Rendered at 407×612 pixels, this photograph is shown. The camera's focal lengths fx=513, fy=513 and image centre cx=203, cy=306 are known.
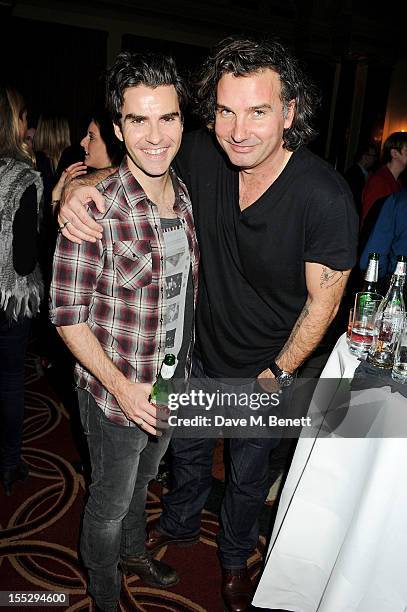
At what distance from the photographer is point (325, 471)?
1771 mm

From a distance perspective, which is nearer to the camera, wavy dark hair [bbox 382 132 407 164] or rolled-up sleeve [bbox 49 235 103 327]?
rolled-up sleeve [bbox 49 235 103 327]

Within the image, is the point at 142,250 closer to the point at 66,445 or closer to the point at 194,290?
the point at 194,290

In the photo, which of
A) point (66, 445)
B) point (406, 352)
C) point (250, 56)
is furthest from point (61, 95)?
point (406, 352)

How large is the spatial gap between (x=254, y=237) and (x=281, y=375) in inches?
20.3

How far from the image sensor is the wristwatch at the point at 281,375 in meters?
1.87

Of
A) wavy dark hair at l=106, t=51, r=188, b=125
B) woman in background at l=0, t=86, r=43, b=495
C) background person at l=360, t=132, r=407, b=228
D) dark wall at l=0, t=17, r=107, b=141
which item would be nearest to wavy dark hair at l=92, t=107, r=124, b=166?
woman in background at l=0, t=86, r=43, b=495

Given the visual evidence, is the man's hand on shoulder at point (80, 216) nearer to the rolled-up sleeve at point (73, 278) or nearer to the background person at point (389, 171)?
the rolled-up sleeve at point (73, 278)

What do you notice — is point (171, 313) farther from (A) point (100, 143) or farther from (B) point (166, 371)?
(A) point (100, 143)

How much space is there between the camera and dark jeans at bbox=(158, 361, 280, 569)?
200 cm

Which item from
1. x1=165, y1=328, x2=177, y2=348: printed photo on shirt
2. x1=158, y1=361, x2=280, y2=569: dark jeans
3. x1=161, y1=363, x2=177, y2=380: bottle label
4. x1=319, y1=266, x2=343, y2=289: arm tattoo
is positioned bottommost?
x1=158, y1=361, x2=280, y2=569: dark jeans

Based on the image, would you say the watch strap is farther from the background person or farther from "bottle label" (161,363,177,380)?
the background person

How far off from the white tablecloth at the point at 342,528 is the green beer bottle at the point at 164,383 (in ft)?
1.91

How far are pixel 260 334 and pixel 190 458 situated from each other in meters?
0.63

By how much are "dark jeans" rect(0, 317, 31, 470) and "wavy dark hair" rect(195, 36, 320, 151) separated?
1205 millimetres
